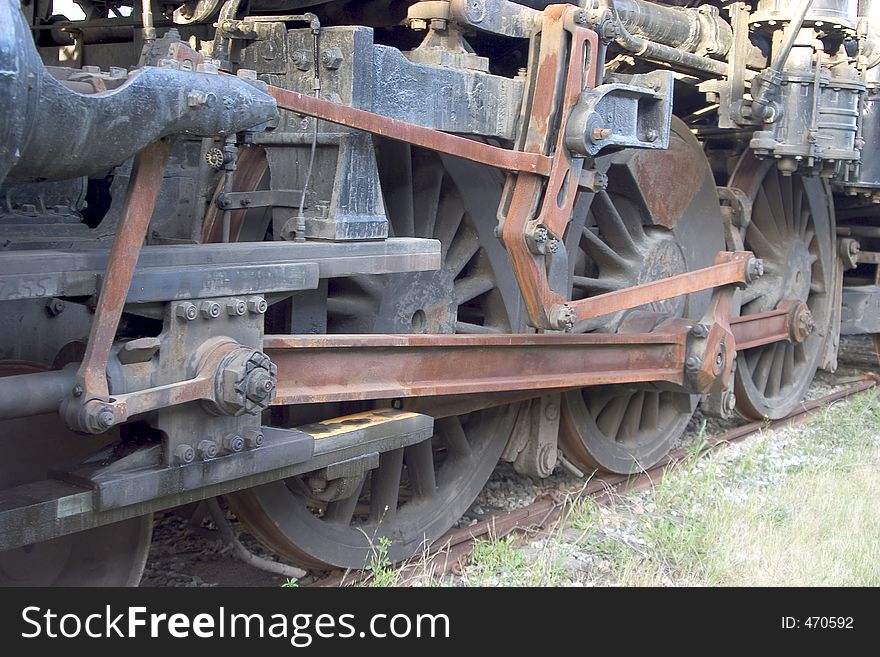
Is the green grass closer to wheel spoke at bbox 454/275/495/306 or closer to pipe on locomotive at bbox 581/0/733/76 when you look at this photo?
wheel spoke at bbox 454/275/495/306

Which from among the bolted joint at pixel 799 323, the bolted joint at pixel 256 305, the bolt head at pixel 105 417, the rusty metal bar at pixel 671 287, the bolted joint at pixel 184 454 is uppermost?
the bolted joint at pixel 256 305

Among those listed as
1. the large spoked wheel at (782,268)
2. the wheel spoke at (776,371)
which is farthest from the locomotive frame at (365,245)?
the wheel spoke at (776,371)

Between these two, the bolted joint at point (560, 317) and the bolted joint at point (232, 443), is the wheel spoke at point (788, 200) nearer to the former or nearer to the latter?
the bolted joint at point (560, 317)

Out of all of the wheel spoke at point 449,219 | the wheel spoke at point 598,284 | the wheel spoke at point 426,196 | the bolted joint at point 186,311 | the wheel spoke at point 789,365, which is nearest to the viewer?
the bolted joint at point 186,311

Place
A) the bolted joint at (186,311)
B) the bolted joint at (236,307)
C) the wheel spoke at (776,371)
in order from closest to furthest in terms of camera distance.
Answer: the bolted joint at (186,311)
the bolted joint at (236,307)
the wheel spoke at (776,371)

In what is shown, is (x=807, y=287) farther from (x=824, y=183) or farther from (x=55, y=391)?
(x=55, y=391)

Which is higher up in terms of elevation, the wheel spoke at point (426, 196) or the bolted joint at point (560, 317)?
the wheel spoke at point (426, 196)

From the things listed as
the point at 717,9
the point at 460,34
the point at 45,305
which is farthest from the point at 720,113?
the point at 45,305

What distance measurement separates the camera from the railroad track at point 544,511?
12.3ft

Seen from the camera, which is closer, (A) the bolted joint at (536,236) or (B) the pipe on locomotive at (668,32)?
(A) the bolted joint at (536,236)

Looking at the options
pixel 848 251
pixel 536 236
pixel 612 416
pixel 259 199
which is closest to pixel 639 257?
pixel 612 416

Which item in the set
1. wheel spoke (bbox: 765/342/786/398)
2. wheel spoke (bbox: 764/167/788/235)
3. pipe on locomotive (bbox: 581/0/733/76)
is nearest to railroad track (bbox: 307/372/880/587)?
wheel spoke (bbox: 765/342/786/398)

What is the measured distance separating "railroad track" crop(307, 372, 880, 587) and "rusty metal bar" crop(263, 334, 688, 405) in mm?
591

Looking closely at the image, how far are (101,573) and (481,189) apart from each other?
1.93 m
